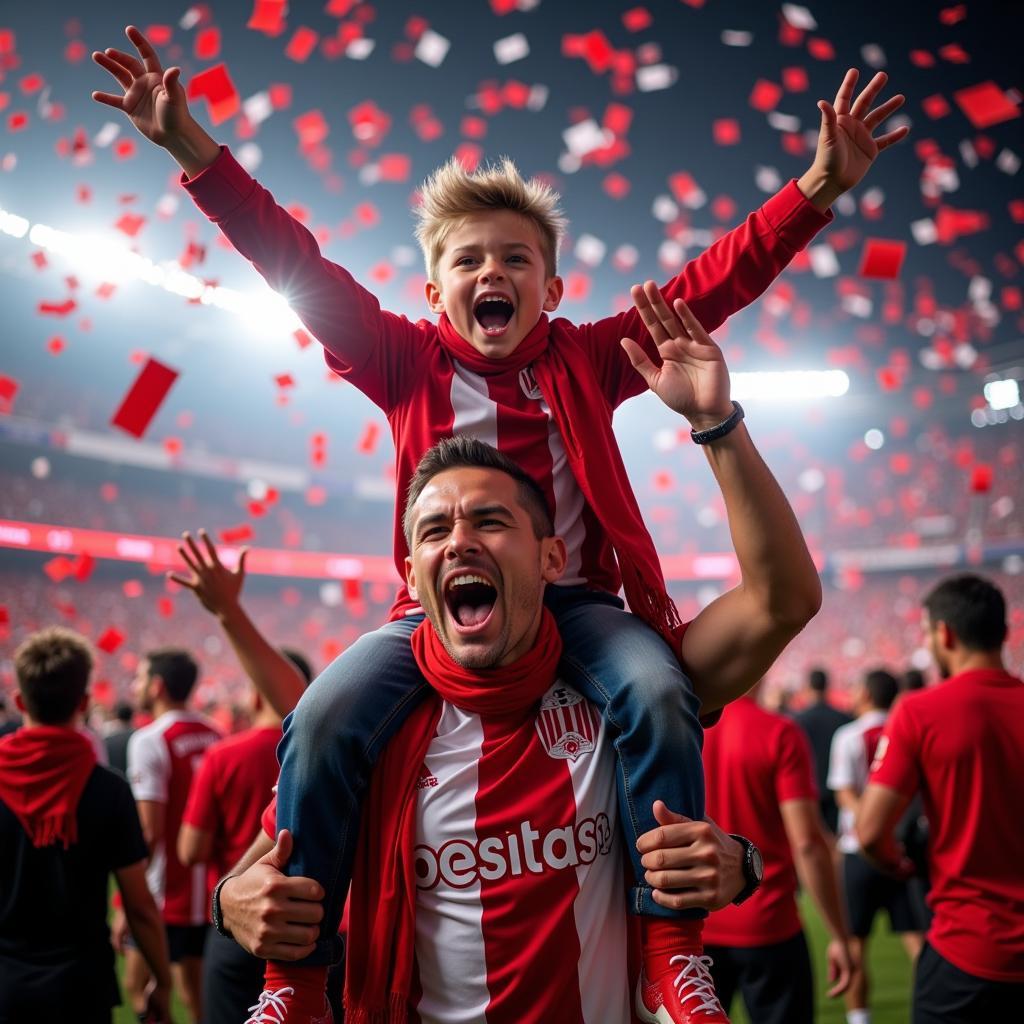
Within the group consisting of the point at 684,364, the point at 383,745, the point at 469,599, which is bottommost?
the point at 383,745

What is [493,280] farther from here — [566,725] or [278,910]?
[278,910]

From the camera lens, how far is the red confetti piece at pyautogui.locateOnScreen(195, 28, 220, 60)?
14227mm

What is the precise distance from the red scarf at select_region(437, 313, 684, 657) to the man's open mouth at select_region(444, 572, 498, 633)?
34 cm

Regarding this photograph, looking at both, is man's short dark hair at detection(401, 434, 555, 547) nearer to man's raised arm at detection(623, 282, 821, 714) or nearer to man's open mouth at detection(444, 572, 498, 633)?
man's open mouth at detection(444, 572, 498, 633)

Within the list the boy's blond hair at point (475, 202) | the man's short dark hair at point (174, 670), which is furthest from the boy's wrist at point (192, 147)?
the man's short dark hair at point (174, 670)

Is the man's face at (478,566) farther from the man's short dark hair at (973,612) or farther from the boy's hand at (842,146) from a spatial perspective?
the man's short dark hair at (973,612)

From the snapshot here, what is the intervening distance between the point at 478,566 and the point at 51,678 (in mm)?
2686

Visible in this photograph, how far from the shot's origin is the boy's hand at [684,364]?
2.15 meters

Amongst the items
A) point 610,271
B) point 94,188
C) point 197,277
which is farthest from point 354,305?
point 197,277

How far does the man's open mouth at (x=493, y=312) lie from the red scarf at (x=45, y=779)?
2.56 metres

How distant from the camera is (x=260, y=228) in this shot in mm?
2479

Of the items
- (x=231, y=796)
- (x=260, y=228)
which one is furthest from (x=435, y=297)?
(x=231, y=796)

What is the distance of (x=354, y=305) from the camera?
2625 mm

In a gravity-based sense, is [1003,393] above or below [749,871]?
above
